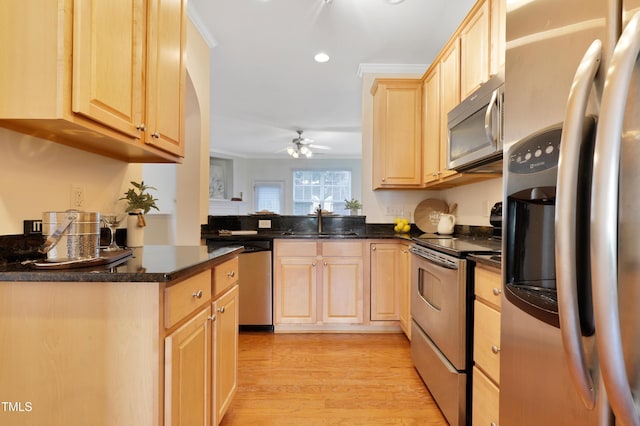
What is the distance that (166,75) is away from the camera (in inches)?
62.5

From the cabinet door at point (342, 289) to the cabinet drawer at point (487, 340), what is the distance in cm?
152

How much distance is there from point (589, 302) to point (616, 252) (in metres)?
0.12

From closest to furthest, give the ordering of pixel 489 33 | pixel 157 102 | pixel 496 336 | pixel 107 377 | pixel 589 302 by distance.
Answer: pixel 589 302 → pixel 107 377 → pixel 496 336 → pixel 157 102 → pixel 489 33

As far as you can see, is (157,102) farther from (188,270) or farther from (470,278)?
(470,278)

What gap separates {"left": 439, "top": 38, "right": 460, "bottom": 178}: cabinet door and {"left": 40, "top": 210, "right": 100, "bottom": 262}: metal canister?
221 cm

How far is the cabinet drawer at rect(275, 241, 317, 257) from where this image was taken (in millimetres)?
2953

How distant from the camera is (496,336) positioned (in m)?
1.30

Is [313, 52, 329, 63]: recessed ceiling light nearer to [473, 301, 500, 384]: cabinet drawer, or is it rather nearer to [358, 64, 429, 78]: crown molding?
[358, 64, 429, 78]: crown molding

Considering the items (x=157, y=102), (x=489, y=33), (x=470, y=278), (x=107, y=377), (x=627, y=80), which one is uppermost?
(x=489, y=33)

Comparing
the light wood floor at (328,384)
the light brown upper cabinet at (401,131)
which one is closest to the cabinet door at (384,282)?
the light wood floor at (328,384)

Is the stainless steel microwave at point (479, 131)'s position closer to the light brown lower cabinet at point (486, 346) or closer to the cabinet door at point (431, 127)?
the cabinet door at point (431, 127)

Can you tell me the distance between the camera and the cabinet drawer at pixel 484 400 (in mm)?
1316

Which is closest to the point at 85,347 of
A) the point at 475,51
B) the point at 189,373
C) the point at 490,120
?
the point at 189,373

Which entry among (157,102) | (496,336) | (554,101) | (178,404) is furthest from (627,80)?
(157,102)
